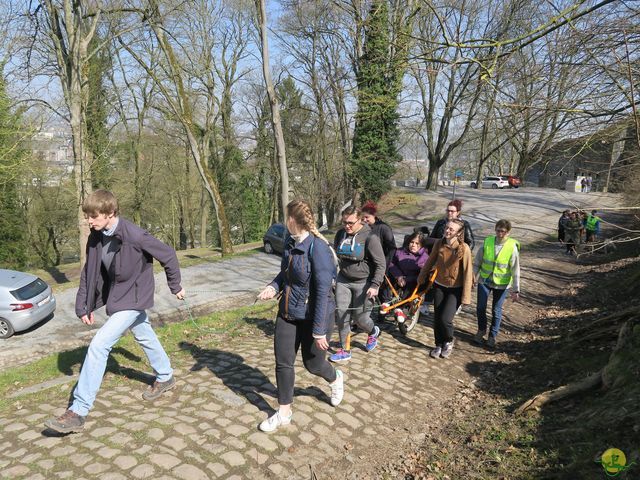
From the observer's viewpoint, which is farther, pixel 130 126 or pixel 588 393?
pixel 130 126

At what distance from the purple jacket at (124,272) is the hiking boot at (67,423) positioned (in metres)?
0.84

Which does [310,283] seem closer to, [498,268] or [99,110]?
[498,268]

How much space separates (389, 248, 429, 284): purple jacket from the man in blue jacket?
3631 mm

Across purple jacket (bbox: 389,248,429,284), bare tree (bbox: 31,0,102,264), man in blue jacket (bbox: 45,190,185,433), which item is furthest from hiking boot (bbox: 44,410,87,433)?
bare tree (bbox: 31,0,102,264)

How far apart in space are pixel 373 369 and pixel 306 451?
1.84 meters

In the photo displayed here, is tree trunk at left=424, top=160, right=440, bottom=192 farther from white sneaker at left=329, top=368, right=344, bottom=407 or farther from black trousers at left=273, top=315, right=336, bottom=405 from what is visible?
black trousers at left=273, top=315, right=336, bottom=405

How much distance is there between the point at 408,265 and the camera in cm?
669

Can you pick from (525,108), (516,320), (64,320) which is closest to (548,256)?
(516,320)

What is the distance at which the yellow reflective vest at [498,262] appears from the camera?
590 centimetres

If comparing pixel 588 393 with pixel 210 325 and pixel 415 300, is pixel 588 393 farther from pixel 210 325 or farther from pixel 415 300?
pixel 210 325

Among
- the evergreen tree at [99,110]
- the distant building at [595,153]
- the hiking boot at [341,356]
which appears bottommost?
the hiking boot at [341,356]

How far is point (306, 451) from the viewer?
367 centimetres

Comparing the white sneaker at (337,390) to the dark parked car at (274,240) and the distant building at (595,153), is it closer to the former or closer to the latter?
the distant building at (595,153)

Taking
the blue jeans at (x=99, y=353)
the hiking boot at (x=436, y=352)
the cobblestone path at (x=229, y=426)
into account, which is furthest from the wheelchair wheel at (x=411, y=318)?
the blue jeans at (x=99, y=353)
